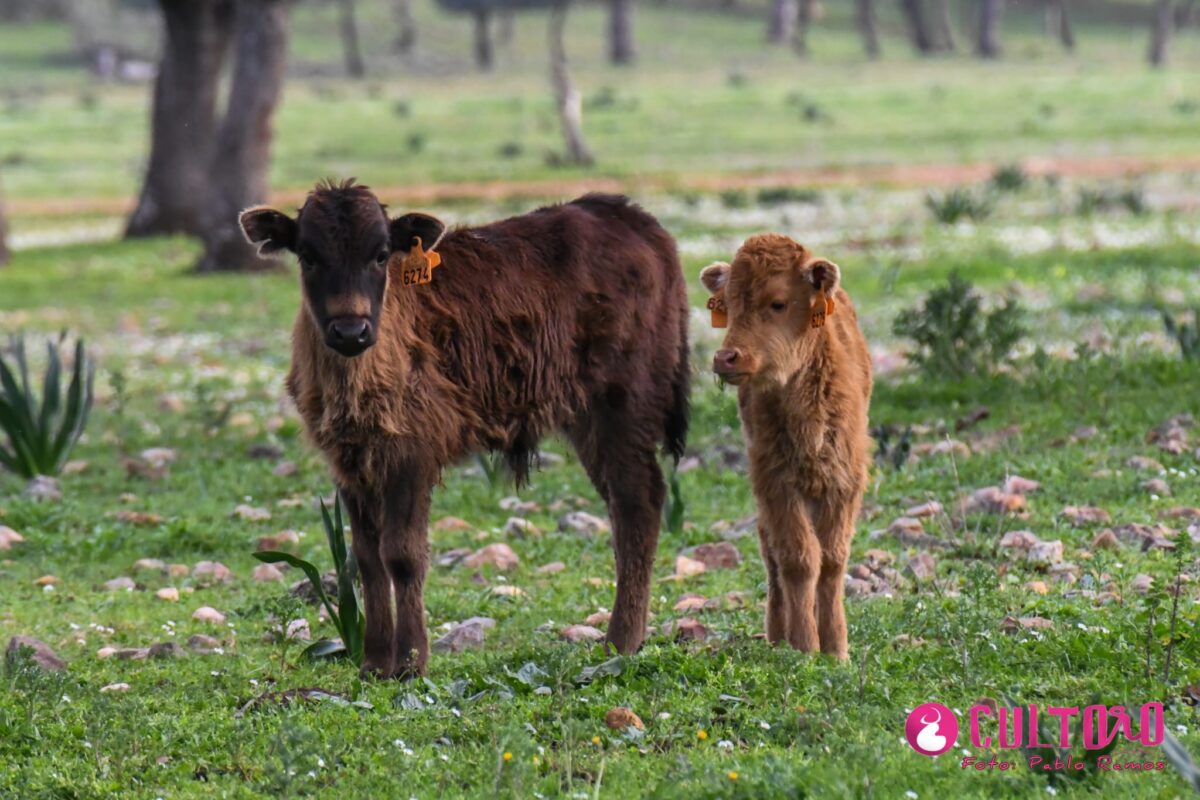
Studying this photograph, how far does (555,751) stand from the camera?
610 cm

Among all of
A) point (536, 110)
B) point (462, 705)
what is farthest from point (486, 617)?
point (536, 110)

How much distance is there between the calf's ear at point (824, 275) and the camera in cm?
695

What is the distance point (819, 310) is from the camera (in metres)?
7.11

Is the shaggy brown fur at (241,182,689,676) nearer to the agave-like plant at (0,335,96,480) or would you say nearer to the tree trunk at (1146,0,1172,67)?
the agave-like plant at (0,335,96,480)

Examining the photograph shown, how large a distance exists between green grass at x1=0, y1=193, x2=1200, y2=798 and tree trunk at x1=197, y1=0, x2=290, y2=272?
8051mm

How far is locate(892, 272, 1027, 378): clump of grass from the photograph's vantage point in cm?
1236

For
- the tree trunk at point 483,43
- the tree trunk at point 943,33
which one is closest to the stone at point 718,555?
the tree trunk at point 483,43

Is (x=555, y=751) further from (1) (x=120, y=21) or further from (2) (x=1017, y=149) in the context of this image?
(1) (x=120, y=21)

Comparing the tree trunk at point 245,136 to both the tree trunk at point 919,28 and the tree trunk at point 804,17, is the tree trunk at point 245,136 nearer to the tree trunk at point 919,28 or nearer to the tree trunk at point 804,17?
the tree trunk at point 804,17

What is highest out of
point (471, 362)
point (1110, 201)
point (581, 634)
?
point (471, 362)

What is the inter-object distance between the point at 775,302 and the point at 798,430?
0.54 m

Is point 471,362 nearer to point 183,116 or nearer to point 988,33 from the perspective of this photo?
point 183,116

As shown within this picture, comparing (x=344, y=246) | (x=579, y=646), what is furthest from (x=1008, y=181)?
(x=344, y=246)

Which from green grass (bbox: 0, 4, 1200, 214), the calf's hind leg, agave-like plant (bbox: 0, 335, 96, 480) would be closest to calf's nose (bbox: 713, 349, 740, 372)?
the calf's hind leg
